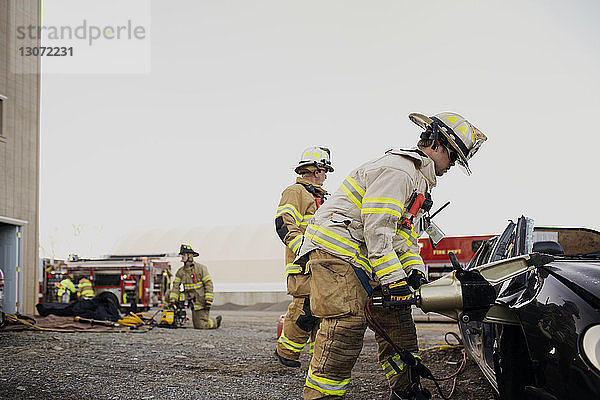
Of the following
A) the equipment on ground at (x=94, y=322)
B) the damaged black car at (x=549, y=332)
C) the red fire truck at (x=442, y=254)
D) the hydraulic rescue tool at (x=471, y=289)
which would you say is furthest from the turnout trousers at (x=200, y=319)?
the hydraulic rescue tool at (x=471, y=289)

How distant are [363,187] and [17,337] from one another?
243 inches

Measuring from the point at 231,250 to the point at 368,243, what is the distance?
36617mm

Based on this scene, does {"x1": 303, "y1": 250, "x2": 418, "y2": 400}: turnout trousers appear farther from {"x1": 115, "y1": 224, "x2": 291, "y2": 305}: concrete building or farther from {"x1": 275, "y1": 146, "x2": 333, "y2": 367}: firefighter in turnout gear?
{"x1": 115, "y1": 224, "x2": 291, "y2": 305}: concrete building

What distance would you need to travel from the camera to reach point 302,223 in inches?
225

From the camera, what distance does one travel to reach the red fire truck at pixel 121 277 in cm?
1523

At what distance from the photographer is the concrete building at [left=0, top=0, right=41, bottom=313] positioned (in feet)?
39.2

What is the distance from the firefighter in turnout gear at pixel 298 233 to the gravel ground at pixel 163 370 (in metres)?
0.30

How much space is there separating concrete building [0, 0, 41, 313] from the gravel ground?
4196 millimetres

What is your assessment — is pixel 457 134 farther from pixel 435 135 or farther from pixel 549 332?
pixel 549 332

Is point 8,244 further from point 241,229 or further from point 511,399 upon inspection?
point 241,229

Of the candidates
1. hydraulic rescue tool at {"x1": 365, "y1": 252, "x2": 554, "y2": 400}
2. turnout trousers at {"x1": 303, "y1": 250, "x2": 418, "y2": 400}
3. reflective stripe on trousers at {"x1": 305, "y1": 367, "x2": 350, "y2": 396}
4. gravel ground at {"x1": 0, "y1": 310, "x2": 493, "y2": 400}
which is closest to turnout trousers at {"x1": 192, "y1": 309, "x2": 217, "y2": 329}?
gravel ground at {"x1": 0, "y1": 310, "x2": 493, "y2": 400}

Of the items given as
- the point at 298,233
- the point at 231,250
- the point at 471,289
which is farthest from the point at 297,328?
the point at 231,250

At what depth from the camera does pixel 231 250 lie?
39.3 m

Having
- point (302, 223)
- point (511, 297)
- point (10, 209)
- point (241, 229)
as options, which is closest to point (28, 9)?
point (10, 209)
